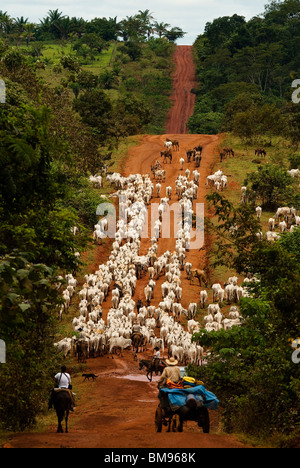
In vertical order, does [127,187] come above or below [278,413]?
above

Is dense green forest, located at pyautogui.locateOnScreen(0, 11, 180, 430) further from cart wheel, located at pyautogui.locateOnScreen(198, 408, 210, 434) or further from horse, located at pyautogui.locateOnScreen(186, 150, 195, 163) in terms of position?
horse, located at pyautogui.locateOnScreen(186, 150, 195, 163)

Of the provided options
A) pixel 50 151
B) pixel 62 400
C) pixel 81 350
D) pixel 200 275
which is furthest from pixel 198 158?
pixel 62 400

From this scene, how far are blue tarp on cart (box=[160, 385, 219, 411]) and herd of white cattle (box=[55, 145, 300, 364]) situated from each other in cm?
600

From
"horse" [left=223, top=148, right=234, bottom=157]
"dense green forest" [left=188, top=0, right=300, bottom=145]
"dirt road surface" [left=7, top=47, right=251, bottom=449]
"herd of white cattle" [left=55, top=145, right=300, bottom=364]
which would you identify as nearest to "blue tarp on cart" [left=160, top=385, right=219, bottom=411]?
"dirt road surface" [left=7, top=47, right=251, bottom=449]

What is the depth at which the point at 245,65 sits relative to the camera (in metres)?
74.2

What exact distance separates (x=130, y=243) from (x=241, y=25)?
5906 centimetres

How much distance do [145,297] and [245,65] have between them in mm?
54321

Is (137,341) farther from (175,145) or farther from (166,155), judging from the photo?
(175,145)

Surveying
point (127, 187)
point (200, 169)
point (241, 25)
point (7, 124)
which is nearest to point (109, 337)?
point (7, 124)

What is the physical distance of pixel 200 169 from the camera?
134 ft
